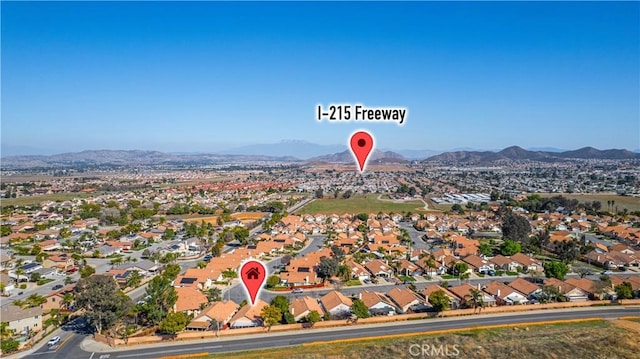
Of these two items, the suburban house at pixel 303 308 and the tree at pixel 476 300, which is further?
the tree at pixel 476 300

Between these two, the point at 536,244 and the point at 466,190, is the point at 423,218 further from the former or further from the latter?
the point at 466,190

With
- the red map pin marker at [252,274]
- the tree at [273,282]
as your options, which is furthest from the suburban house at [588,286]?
the red map pin marker at [252,274]

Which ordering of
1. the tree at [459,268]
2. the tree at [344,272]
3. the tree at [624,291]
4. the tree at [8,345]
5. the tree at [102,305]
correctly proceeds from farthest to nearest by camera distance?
the tree at [459,268], the tree at [344,272], the tree at [624,291], the tree at [102,305], the tree at [8,345]

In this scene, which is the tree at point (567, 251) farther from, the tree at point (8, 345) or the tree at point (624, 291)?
the tree at point (8, 345)

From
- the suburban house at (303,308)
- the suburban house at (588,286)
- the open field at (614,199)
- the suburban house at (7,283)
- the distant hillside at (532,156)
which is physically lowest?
the suburban house at (7,283)

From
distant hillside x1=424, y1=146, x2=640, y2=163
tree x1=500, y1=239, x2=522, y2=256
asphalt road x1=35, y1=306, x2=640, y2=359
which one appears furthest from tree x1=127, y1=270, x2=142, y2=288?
distant hillside x1=424, y1=146, x2=640, y2=163

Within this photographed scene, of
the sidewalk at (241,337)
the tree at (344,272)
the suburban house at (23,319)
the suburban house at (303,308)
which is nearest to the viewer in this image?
the sidewalk at (241,337)
